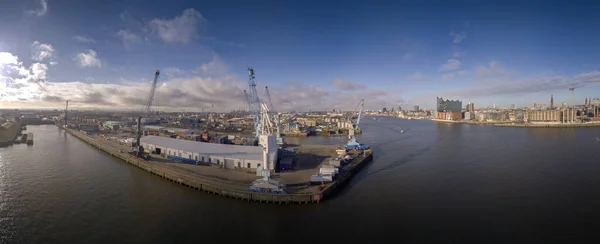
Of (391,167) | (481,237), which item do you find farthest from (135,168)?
(481,237)

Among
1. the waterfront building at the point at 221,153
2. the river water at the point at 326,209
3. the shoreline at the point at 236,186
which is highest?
the waterfront building at the point at 221,153

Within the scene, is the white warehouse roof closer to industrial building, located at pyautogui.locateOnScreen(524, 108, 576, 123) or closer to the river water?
the river water

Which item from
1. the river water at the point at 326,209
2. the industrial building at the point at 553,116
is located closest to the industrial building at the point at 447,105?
the industrial building at the point at 553,116

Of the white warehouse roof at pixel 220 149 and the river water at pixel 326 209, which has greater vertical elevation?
the white warehouse roof at pixel 220 149

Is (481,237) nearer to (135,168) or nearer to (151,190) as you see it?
(151,190)

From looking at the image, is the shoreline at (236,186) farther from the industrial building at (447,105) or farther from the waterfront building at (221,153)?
the industrial building at (447,105)

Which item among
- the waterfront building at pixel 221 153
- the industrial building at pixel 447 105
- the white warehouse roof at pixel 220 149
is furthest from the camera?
the industrial building at pixel 447 105
